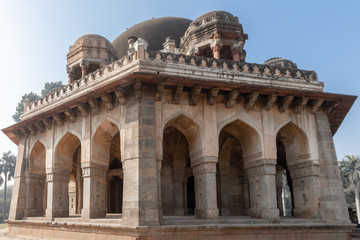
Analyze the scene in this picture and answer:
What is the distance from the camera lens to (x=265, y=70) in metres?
11.4

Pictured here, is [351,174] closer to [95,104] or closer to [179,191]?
[179,191]

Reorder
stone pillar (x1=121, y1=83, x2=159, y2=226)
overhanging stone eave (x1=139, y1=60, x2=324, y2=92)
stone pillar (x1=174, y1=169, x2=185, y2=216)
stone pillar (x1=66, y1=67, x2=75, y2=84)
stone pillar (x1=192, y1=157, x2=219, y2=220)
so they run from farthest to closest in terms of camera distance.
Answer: stone pillar (x1=66, y1=67, x2=75, y2=84) < stone pillar (x1=174, y1=169, x2=185, y2=216) < overhanging stone eave (x1=139, y1=60, x2=324, y2=92) < stone pillar (x1=192, y1=157, x2=219, y2=220) < stone pillar (x1=121, y1=83, x2=159, y2=226)

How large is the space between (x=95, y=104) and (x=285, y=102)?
6.07 m

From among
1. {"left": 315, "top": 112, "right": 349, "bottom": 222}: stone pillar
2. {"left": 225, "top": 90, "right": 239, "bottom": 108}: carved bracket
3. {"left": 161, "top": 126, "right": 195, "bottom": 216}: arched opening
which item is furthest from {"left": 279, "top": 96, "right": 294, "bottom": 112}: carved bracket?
{"left": 161, "top": 126, "right": 195, "bottom": 216}: arched opening

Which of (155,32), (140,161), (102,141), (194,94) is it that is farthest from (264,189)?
(155,32)

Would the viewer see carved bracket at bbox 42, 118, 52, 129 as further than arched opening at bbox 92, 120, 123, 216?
Yes

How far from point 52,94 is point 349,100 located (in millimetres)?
10930

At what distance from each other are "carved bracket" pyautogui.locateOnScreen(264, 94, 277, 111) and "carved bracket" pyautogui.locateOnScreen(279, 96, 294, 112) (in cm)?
37

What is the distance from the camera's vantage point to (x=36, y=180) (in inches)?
531

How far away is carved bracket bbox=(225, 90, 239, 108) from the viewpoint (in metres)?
10.1

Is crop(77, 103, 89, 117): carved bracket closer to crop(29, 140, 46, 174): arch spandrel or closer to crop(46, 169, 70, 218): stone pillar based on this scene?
crop(46, 169, 70, 218): stone pillar

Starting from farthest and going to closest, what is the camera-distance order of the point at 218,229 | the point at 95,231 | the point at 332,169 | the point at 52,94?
1. the point at 52,94
2. the point at 332,169
3. the point at 95,231
4. the point at 218,229

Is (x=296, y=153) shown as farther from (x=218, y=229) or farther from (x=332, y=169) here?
(x=218, y=229)

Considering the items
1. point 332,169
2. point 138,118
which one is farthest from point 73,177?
point 332,169
